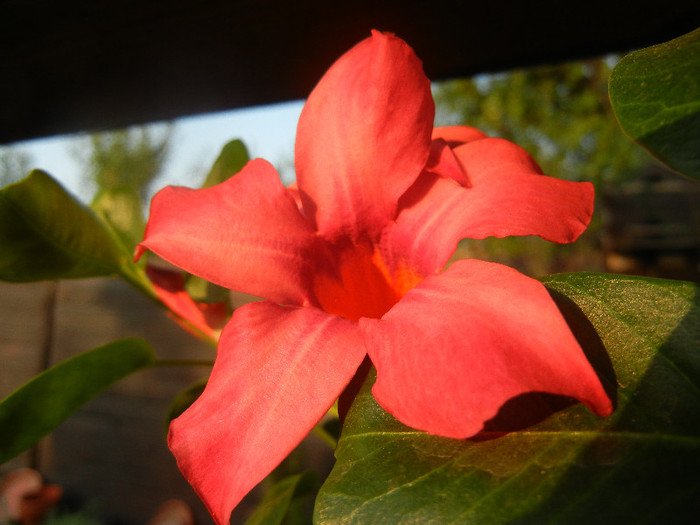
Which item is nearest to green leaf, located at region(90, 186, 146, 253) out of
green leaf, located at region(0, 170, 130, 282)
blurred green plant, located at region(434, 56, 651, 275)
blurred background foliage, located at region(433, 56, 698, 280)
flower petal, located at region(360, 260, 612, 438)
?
green leaf, located at region(0, 170, 130, 282)

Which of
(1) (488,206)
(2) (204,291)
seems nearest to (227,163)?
(2) (204,291)

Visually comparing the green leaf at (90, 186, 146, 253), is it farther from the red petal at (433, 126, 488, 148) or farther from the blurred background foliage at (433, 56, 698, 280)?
the blurred background foliage at (433, 56, 698, 280)

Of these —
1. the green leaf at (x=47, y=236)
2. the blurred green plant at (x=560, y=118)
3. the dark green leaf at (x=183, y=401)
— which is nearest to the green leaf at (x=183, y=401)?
the dark green leaf at (x=183, y=401)

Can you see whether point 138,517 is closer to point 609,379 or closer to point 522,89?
point 609,379

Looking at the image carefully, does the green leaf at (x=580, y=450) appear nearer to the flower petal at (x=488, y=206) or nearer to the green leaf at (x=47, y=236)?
the flower petal at (x=488, y=206)

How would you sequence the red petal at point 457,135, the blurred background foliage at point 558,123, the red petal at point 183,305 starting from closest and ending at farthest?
the red petal at point 457,135, the red petal at point 183,305, the blurred background foliage at point 558,123

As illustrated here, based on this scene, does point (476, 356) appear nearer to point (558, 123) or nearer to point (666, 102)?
point (666, 102)

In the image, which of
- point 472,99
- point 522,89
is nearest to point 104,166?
point 472,99
